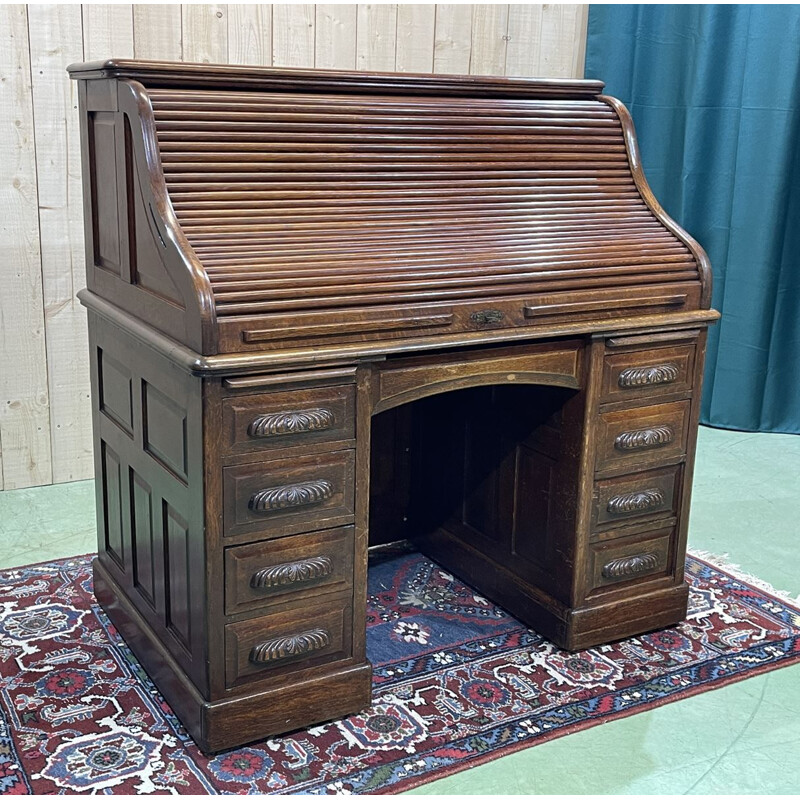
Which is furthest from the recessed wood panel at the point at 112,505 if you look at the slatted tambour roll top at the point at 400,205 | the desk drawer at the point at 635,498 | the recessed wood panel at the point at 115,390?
the desk drawer at the point at 635,498

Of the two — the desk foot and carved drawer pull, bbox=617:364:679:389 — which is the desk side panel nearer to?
the desk foot

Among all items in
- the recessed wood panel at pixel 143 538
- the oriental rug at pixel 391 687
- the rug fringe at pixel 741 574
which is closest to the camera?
the oriental rug at pixel 391 687

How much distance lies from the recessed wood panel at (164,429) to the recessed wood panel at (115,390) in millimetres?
113

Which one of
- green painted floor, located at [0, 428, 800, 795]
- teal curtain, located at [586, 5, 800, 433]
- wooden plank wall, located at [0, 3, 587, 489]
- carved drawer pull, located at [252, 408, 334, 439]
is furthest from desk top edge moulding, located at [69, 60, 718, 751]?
teal curtain, located at [586, 5, 800, 433]

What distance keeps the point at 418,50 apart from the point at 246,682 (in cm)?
258

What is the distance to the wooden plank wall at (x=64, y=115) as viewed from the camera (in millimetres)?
3314

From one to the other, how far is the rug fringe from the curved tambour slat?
1.01 meters

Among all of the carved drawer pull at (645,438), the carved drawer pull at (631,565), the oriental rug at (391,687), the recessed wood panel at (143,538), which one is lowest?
the oriental rug at (391,687)

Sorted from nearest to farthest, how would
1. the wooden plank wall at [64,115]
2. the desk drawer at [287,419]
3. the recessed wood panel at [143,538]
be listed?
the desk drawer at [287,419]
the recessed wood panel at [143,538]
the wooden plank wall at [64,115]

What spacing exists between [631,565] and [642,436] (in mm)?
349

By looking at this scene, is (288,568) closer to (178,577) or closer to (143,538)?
(178,577)

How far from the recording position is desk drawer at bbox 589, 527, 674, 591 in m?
2.61

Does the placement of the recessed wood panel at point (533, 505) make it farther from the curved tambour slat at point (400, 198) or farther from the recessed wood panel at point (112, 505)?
the recessed wood panel at point (112, 505)

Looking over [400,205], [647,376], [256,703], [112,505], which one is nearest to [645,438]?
[647,376]
